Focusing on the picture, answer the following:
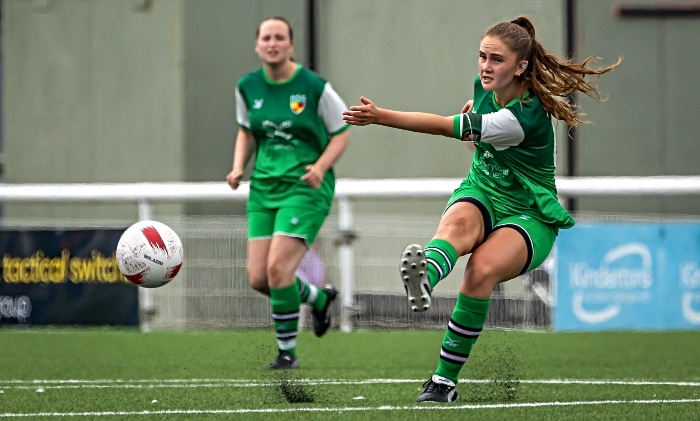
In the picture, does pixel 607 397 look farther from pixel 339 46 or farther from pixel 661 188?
pixel 339 46

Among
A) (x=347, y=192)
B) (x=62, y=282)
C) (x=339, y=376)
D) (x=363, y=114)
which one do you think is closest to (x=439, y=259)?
(x=363, y=114)

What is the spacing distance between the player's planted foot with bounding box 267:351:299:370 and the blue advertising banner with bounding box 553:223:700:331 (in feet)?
12.5

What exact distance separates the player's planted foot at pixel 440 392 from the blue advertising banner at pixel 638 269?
17.3 feet

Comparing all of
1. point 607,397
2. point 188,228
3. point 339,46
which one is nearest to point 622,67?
point 339,46

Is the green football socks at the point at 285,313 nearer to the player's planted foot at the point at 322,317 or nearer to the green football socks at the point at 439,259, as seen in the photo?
the player's planted foot at the point at 322,317

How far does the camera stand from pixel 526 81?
607 centimetres

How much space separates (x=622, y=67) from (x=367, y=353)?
755 cm

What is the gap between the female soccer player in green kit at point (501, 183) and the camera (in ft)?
19.1

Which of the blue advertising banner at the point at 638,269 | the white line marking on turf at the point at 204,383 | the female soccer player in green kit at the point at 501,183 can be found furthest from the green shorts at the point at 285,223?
the blue advertising banner at the point at 638,269

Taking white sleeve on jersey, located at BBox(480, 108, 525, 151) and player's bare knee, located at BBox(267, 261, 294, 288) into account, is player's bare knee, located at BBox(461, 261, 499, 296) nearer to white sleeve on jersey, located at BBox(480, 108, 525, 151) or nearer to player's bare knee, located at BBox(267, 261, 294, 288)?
white sleeve on jersey, located at BBox(480, 108, 525, 151)

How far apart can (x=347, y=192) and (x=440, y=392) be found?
5612 millimetres

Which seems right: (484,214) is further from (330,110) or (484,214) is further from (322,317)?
(322,317)

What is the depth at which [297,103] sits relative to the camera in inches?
314

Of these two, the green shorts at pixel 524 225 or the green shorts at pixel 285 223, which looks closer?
the green shorts at pixel 524 225
